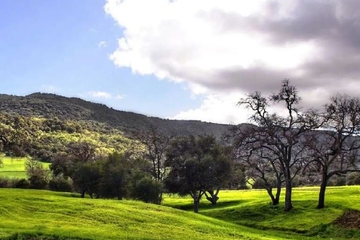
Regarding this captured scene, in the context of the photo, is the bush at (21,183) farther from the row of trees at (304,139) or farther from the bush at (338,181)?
the bush at (338,181)

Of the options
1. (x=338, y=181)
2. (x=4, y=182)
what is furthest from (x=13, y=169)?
(x=338, y=181)

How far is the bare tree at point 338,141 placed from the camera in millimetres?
54125

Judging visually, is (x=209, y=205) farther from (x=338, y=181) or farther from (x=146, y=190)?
(x=338, y=181)

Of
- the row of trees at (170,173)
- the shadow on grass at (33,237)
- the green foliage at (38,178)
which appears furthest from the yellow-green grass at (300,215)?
the green foliage at (38,178)

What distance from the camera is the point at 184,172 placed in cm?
7219

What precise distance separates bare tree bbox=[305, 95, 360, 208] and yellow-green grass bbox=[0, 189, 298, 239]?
17.4 metres

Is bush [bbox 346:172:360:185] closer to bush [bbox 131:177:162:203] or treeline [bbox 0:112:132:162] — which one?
bush [bbox 131:177:162:203]

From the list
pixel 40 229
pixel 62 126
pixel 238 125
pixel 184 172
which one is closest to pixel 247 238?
pixel 40 229

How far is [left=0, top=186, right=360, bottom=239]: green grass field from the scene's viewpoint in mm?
33906

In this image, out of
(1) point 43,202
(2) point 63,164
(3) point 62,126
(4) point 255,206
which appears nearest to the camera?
(1) point 43,202

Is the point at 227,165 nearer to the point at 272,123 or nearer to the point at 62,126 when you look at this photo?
the point at 272,123

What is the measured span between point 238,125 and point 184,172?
1451cm

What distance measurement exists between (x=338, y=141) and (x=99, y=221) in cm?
3182

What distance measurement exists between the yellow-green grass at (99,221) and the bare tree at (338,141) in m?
17.4
